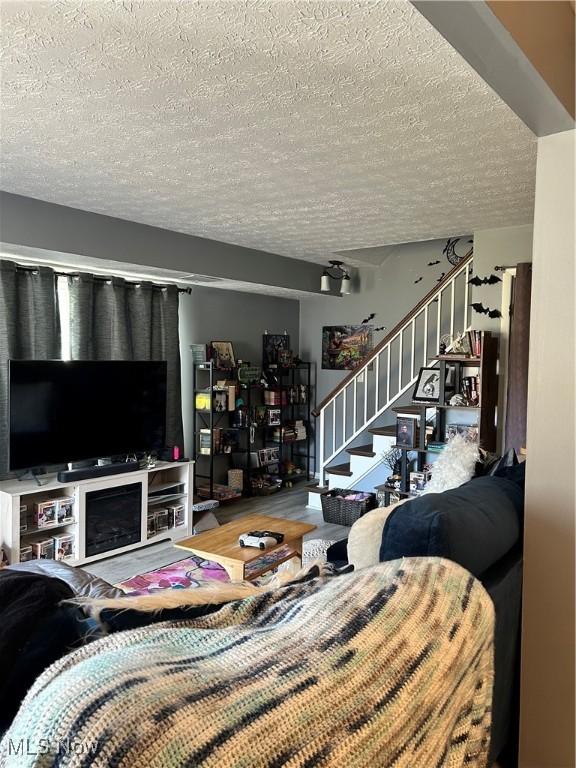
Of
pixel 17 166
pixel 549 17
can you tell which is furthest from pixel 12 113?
pixel 549 17

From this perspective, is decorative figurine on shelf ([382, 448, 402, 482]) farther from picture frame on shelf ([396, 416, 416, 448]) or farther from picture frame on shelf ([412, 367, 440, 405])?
picture frame on shelf ([412, 367, 440, 405])

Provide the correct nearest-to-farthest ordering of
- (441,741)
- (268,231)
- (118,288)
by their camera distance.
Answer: (441,741)
(268,231)
(118,288)

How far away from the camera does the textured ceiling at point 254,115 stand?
1631mm

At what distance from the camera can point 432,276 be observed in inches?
244

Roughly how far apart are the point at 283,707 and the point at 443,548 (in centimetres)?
86

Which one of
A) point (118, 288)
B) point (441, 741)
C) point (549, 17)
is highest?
point (549, 17)

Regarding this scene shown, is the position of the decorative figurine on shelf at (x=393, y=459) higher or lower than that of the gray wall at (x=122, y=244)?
lower

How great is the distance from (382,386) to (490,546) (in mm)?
4939

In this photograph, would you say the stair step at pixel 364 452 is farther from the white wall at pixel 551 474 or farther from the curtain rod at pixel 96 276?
the white wall at pixel 551 474

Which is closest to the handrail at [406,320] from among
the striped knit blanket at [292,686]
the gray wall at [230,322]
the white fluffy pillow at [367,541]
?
the gray wall at [230,322]

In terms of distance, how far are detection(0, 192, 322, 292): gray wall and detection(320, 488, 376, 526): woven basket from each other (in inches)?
83.8

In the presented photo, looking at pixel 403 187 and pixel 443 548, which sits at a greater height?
pixel 403 187

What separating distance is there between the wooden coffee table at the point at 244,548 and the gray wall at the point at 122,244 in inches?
83.0

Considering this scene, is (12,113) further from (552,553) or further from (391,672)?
(552,553)
